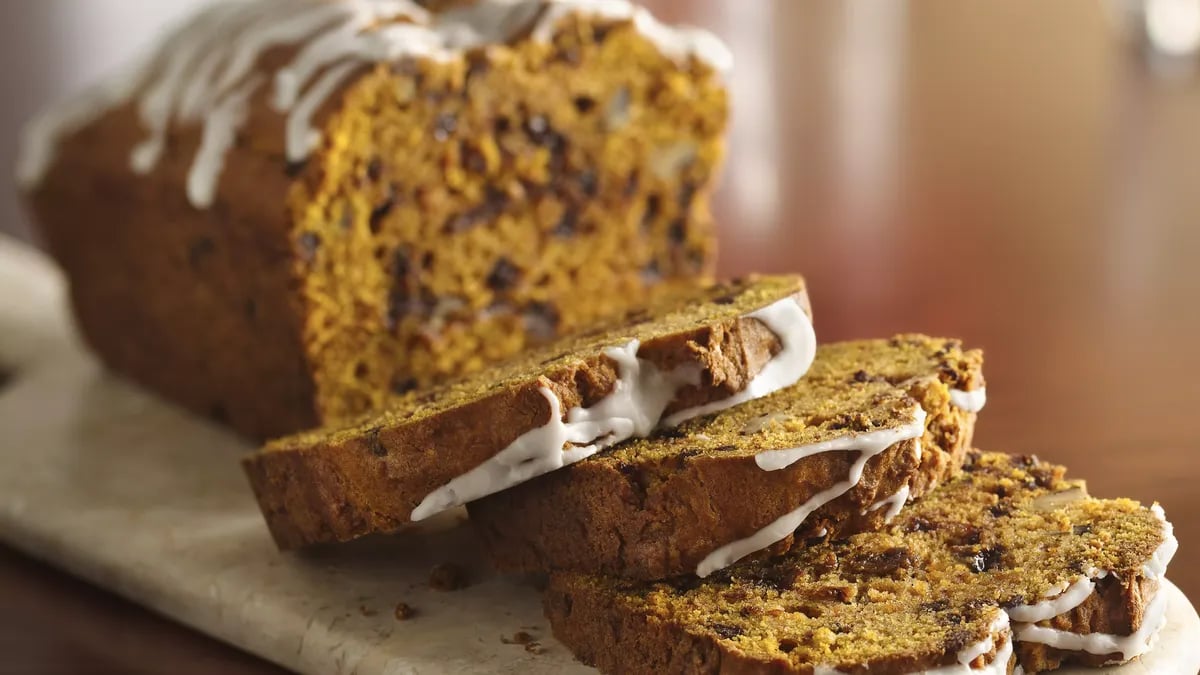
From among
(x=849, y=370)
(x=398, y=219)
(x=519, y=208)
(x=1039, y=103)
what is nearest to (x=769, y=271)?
(x=519, y=208)

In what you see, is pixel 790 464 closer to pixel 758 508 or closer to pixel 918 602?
pixel 758 508

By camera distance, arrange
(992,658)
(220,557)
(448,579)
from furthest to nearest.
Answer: (220,557) < (448,579) < (992,658)

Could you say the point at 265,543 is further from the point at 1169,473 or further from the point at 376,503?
the point at 1169,473

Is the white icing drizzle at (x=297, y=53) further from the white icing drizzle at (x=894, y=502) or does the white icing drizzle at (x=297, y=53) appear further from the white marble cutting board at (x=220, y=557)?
the white icing drizzle at (x=894, y=502)

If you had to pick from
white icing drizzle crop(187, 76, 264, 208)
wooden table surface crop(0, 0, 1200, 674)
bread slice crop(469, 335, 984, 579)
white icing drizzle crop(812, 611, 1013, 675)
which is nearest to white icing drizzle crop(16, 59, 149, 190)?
white icing drizzle crop(187, 76, 264, 208)

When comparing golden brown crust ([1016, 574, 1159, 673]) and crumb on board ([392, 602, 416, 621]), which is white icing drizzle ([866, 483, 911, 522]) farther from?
crumb on board ([392, 602, 416, 621])

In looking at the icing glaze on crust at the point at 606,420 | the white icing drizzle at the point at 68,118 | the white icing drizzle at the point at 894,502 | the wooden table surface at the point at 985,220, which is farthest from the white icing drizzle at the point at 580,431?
the white icing drizzle at the point at 68,118

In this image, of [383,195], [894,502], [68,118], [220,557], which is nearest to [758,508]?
[894,502]
